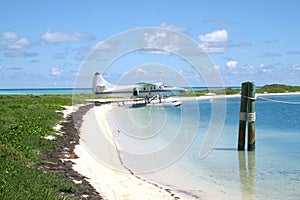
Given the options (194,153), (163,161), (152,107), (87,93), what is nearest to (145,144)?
(194,153)

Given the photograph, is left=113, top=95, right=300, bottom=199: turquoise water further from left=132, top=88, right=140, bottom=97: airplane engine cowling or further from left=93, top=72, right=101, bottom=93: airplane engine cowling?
left=93, top=72, right=101, bottom=93: airplane engine cowling

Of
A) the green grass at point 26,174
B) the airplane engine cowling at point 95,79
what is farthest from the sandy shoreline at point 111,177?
the airplane engine cowling at point 95,79

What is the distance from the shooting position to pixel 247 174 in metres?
15.6

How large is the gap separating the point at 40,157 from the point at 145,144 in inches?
421

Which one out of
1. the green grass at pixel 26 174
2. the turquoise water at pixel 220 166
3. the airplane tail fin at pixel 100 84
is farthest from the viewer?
the airplane tail fin at pixel 100 84

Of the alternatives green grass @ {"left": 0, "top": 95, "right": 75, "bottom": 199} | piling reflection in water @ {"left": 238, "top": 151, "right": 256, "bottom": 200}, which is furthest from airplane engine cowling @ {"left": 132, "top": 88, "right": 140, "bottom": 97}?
green grass @ {"left": 0, "top": 95, "right": 75, "bottom": 199}

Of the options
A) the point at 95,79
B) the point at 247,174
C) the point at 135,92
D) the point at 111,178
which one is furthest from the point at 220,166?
the point at 95,79

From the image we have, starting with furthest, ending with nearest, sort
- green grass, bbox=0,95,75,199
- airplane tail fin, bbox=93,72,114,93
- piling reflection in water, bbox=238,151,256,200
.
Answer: airplane tail fin, bbox=93,72,114,93 → piling reflection in water, bbox=238,151,256,200 → green grass, bbox=0,95,75,199

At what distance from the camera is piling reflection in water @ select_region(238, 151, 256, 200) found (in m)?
12.8

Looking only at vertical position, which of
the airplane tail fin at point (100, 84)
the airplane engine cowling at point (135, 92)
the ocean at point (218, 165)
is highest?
the airplane tail fin at point (100, 84)

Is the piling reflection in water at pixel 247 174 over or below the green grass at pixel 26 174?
below

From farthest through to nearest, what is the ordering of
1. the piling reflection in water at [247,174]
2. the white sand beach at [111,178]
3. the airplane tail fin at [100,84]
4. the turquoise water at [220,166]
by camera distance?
the airplane tail fin at [100,84]
the turquoise water at [220,166]
the piling reflection in water at [247,174]
the white sand beach at [111,178]

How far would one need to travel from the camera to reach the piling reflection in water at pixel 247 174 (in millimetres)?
12820

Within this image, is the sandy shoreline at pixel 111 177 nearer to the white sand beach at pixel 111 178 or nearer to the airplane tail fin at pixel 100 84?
the white sand beach at pixel 111 178
